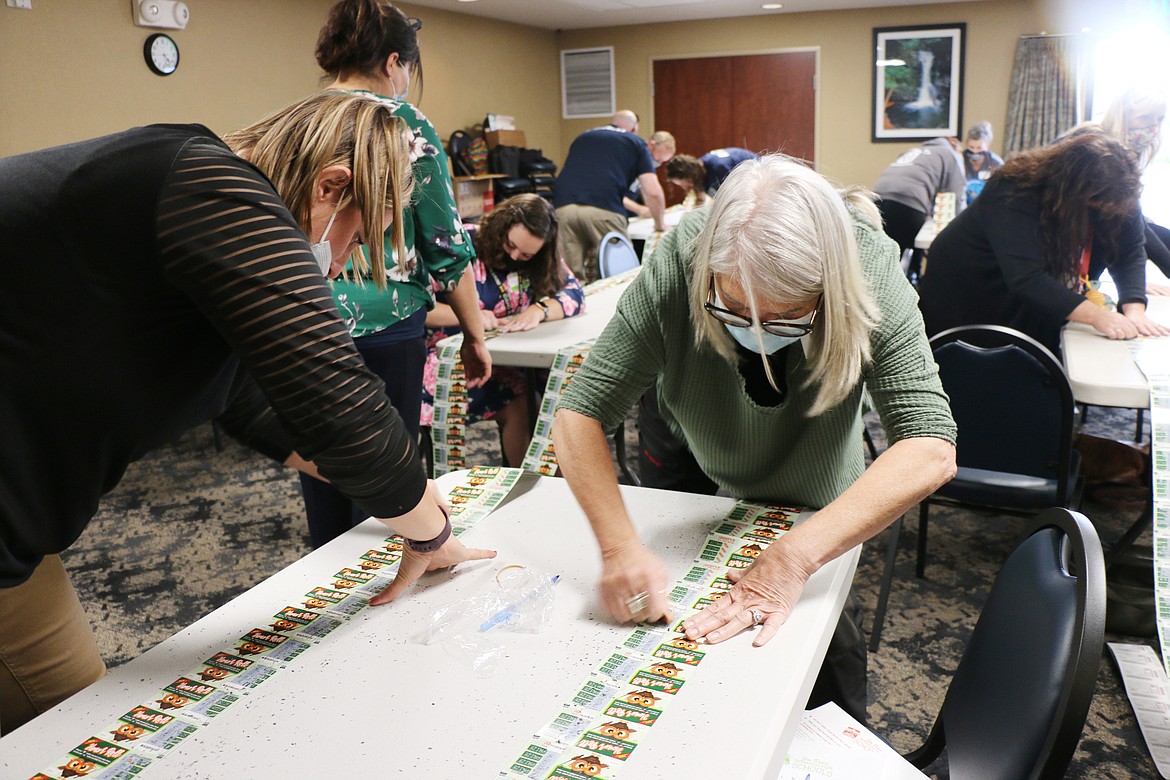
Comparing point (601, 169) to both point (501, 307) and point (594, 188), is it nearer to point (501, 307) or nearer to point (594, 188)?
point (594, 188)

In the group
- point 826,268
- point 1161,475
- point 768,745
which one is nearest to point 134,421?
point 768,745

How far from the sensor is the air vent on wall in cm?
988

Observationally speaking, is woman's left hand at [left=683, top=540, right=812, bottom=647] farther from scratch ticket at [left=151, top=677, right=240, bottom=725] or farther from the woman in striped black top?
scratch ticket at [left=151, top=677, right=240, bottom=725]

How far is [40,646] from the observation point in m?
1.10

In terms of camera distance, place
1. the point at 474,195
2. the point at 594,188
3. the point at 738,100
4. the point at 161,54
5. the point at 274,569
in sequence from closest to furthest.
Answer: the point at 274,569, the point at 594,188, the point at 161,54, the point at 474,195, the point at 738,100

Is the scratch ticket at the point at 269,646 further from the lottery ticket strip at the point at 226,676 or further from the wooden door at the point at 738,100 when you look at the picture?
the wooden door at the point at 738,100

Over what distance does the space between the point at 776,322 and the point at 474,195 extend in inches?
287

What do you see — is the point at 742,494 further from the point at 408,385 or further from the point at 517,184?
the point at 517,184

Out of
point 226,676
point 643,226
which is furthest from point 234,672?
point 643,226

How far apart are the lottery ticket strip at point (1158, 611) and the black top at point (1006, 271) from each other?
A: 14.2 inches

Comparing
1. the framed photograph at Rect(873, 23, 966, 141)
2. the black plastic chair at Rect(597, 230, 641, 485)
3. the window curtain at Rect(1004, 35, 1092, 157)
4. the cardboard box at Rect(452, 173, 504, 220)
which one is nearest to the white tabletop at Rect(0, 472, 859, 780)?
the black plastic chair at Rect(597, 230, 641, 485)

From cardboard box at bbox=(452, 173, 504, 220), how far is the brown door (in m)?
2.26

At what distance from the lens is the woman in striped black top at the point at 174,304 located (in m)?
0.81

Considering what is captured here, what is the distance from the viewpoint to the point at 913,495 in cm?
123
